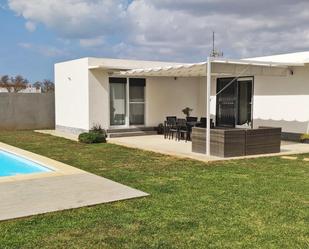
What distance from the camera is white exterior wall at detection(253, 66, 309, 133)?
16.4 m

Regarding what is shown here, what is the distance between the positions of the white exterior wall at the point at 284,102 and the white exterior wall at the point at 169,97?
421 centimetres

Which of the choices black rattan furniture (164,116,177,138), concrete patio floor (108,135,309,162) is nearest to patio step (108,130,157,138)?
concrete patio floor (108,135,309,162)

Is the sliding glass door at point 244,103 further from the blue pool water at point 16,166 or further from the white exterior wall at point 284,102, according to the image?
the blue pool water at point 16,166

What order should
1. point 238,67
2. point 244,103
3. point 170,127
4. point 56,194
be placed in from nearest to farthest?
point 56,194 < point 238,67 < point 170,127 < point 244,103

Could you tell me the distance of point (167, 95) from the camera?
830 inches

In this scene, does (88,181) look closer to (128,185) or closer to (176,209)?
(128,185)

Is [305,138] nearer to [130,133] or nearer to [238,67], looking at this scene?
[238,67]

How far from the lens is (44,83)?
47.6 metres

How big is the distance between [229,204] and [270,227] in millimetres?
1240

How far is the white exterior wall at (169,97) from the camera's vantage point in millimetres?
20531

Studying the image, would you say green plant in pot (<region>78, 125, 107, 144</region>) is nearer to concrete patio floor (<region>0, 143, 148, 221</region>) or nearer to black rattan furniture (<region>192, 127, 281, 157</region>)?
black rattan furniture (<region>192, 127, 281, 157</region>)

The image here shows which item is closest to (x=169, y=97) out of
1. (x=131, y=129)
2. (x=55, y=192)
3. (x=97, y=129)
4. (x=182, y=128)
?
(x=131, y=129)

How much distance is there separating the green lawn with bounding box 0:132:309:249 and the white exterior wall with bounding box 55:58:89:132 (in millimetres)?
8950

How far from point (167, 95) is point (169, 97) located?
0.52 feet
